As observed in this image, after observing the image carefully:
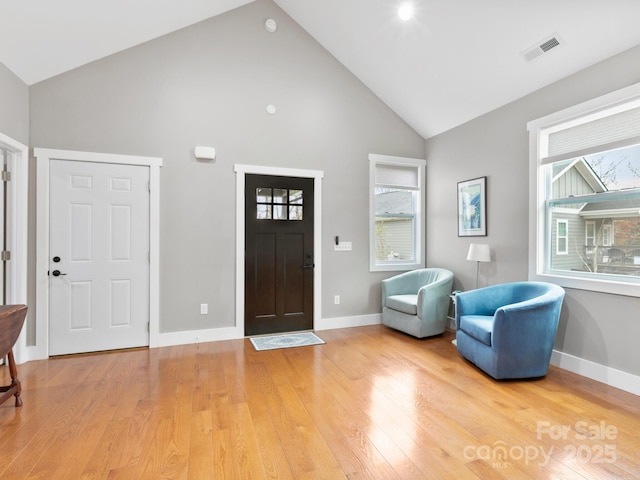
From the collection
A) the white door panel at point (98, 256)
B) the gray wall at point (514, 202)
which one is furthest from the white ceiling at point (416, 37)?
the white door panel at point (98, 256)

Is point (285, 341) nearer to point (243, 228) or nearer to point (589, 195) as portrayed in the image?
A: point (243, 228)

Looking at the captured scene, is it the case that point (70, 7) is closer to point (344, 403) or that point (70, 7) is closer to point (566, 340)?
point (344, 403)

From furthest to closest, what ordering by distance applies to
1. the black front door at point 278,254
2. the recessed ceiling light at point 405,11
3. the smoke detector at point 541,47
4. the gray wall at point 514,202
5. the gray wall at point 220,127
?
the black front door at point 278,254 < the gray wall at point 220,127 < the recessed ceiling light at point 405,11 < the smoke detector at point 541,47 < the gray wall at point 514,202

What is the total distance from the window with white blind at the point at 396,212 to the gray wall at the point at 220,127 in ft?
0.61

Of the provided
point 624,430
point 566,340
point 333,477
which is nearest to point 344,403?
point 333,477

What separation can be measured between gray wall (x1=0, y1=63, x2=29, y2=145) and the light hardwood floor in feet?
7.45

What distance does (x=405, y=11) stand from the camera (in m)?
3.46

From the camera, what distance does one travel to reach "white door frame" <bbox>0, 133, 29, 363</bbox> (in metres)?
3.21

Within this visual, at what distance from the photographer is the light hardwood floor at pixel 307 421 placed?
179cm

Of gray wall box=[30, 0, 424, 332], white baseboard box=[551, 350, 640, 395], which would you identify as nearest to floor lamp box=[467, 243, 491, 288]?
white baseboard box=[551, 350, 640, 395]

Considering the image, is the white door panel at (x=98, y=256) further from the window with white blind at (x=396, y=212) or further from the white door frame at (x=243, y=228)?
the window with white blind at (x=396, y=212)

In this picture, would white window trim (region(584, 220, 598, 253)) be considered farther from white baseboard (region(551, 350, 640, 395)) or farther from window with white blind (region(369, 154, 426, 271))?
window with white blind (region(369, 154, 426, 271))

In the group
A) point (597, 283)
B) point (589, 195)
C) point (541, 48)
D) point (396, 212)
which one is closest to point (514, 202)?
point (589, 195)

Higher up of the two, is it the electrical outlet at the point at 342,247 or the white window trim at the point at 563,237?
the white window trim at the point at 563,237
